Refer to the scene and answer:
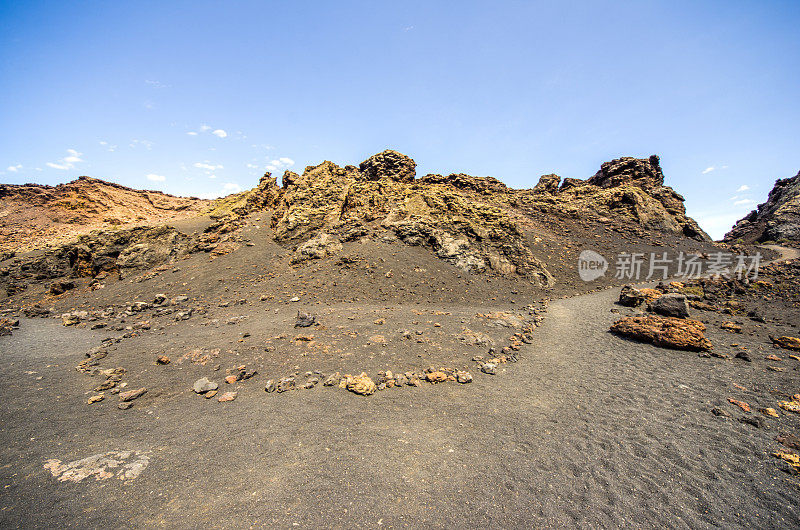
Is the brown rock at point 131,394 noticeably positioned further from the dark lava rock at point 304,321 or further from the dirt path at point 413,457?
the dark lava rock at point 304,321

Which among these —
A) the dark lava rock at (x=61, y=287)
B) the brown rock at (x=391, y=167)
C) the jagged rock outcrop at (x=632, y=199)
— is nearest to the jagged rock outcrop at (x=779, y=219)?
the jagged rock outcrop at (x=632, y=199)

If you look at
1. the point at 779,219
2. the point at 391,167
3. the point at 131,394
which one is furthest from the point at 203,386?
the point at 779,219

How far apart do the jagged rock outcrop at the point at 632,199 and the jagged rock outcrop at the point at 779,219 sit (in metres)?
15.9

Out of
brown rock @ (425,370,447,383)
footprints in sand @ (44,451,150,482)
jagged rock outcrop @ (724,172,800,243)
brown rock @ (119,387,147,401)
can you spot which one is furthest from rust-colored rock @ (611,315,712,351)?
jagged rock outcrop @ (724,172,800,243)

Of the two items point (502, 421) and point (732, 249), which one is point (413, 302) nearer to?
point (502, 421)

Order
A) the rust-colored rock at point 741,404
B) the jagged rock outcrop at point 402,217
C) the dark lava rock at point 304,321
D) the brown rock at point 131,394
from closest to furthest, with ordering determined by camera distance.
A: the rust-colored rock at point 741,404, the brown rock at point 131,394, the dark lava rock at point 304,321, the jagged rock outcrop at point 402,217

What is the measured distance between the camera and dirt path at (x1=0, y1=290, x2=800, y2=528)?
11.9ft

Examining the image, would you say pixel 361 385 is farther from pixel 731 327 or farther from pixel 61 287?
pixel 61 287

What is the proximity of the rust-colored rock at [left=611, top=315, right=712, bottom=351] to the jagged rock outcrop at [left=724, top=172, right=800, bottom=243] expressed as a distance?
156ft

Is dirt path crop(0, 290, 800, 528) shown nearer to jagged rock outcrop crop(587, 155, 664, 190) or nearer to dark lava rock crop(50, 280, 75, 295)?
dark lava rock crop(50, 280, 75, 295)

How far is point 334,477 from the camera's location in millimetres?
4184

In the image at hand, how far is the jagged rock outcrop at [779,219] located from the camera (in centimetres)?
3481

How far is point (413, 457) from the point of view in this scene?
471 centimetres

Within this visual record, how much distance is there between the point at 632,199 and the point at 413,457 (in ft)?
130
